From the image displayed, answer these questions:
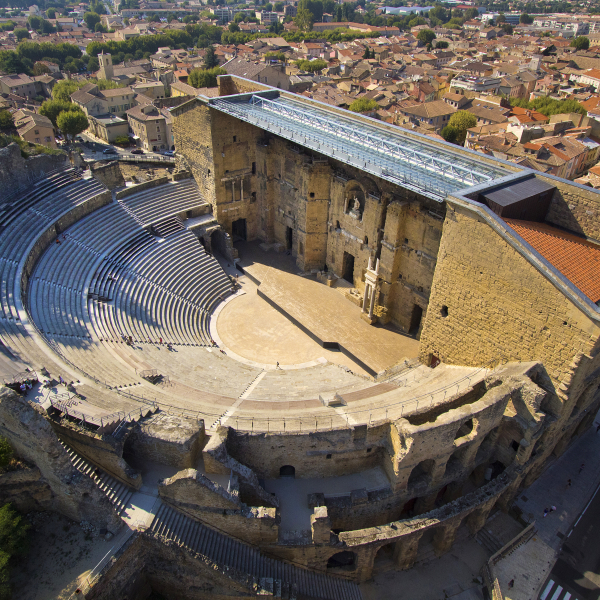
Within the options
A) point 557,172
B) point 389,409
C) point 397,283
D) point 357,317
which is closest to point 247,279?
point 357,317

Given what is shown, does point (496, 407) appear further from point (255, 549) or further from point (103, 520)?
point (103, 520)

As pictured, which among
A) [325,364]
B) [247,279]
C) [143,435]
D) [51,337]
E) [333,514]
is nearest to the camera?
[143,435]

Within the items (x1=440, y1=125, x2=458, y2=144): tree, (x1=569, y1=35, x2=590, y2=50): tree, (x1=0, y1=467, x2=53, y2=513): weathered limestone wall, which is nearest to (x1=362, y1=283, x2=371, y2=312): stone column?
(x1=0, y1=467, x2=53, y2=513): weathered limestone wall

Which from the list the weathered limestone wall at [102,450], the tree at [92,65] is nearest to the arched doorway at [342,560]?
the weathered limestone wall at [102,450]

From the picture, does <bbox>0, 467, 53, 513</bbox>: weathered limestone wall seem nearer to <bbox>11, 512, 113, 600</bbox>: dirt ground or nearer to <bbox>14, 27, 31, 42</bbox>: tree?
<bbox>11, 512, 113, 600</bbox>: dirt ground

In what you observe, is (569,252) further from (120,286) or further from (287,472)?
(120,286)
